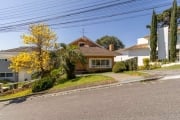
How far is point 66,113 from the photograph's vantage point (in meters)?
13.9

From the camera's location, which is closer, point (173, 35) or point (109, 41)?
point (173, 35)

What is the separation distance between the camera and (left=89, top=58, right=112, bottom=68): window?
4141 cm

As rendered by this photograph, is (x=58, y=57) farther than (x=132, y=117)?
Yes

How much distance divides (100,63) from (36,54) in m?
→ 11.9

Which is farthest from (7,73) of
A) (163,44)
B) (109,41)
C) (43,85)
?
(109,41)

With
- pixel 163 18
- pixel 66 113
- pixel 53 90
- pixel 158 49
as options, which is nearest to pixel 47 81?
pixel 53 90

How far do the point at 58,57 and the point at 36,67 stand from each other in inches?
166

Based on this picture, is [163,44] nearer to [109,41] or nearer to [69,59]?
[69,59]

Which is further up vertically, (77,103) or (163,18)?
(163,18)

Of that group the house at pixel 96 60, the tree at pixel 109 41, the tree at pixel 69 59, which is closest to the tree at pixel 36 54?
the tree at pixel 69 59

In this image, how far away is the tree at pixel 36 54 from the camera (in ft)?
107

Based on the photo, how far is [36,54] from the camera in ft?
108

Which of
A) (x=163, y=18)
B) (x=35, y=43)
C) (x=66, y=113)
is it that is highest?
(x=163, y=18)

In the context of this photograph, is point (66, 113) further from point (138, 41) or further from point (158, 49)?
point (138, 41)
